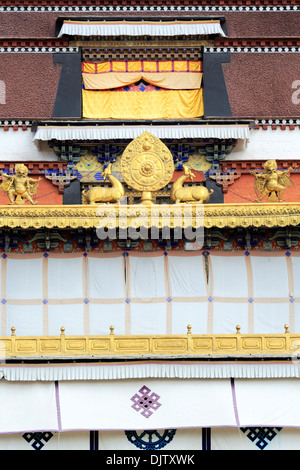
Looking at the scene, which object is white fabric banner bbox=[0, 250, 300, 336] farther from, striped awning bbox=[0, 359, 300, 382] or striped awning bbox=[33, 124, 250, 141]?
striped awning bbox=[33, 124, 250, 141]

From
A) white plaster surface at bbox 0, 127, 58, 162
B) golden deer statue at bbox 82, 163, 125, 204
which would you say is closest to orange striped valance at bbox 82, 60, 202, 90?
white plaster surface at bbox 0, 127, 58, 162

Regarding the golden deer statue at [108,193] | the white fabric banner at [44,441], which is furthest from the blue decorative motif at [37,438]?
the golden deer statue at [108,193]

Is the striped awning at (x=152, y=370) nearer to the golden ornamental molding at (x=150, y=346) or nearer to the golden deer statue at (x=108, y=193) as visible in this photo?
the golden ornamental molding at (x=150, y=346)

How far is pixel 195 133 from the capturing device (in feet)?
→ 95.2

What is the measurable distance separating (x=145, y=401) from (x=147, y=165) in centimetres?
586

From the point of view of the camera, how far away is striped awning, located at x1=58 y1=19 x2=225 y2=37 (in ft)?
98.3

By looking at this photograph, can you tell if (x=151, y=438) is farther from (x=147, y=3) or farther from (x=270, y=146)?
(x=147, y=3)

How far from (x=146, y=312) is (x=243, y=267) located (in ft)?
8.20

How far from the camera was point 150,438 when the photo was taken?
78.7ft

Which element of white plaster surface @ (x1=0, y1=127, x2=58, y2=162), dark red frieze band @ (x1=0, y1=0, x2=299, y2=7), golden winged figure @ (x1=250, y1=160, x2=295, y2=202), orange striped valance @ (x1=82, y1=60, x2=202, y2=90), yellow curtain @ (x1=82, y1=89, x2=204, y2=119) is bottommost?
golden winged figure @ (x1=250, y1=160, x2=295, y2=202)

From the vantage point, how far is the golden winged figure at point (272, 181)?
87.7 feet

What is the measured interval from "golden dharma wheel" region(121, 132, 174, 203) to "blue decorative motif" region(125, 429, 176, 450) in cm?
560

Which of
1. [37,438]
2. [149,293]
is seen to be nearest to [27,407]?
[37,438]
